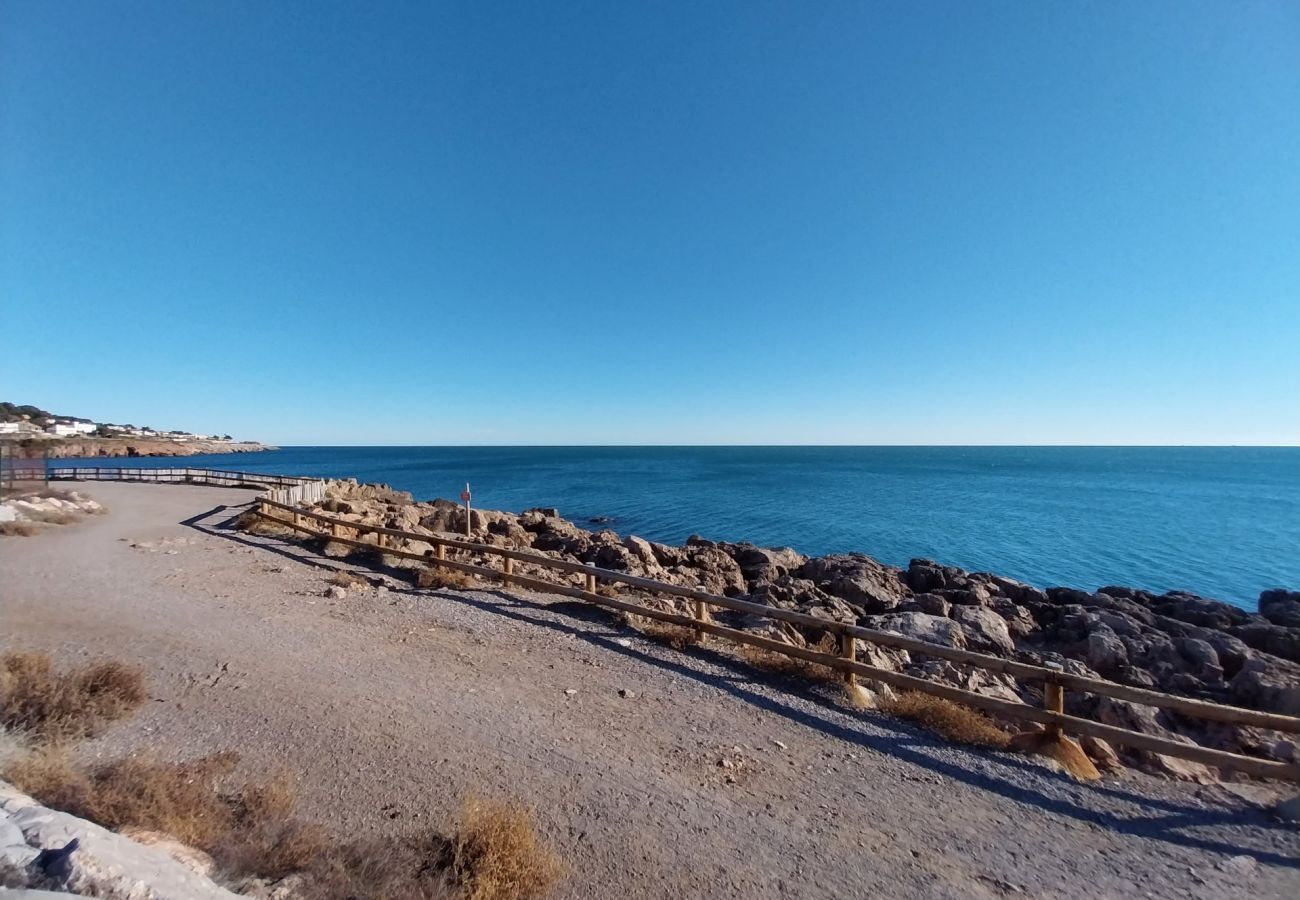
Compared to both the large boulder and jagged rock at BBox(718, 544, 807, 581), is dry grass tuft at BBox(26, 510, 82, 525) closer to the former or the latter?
jagged rock at BBox(718, 544, 807, 581)

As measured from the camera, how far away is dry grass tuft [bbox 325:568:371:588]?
11571 mm

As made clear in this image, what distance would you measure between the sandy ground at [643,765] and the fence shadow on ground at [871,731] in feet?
0.10

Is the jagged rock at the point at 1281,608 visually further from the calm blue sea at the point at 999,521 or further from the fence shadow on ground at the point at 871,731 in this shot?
the fence shadow on ground at the point at 871,731

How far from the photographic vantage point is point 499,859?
12.6 feet

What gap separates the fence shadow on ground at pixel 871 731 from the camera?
5047 millimetres

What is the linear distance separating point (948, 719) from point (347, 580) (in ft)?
37.0

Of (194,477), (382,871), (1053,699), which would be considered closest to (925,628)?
(1053,699)

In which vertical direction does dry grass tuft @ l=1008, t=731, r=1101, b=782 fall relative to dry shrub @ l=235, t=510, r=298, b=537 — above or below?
below

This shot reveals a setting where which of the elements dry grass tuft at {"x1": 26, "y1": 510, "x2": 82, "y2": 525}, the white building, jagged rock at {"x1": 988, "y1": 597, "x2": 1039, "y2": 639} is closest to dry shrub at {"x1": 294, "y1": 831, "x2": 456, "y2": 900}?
jagged rock at {"x1": 988, "y1": 597, "x2": 1039, "y2": 639}

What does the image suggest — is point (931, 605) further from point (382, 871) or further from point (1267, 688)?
point (382, 871)

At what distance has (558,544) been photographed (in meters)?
24.0

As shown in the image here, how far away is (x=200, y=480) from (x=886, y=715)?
40667 millimetres

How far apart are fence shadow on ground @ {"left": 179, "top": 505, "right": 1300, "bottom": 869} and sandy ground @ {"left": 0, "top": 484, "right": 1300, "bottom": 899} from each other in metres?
0.03

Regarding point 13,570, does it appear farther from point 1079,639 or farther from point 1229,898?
point 1079,639
